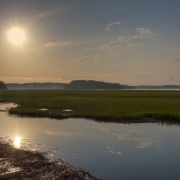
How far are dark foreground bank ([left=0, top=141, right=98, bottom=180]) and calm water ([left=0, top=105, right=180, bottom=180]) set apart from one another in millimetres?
972

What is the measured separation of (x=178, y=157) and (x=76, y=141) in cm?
874

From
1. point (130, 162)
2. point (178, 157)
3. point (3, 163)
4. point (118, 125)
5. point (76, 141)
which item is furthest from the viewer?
point (118, 125)

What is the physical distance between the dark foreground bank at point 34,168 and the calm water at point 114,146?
0.97m

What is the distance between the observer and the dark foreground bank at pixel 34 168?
12.2m

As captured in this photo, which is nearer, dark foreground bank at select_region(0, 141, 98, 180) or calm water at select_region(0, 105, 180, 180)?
dark foreground bank at select_region(0, 141, 98, 180)

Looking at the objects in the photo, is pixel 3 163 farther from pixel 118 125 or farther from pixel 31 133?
pixel 118 125

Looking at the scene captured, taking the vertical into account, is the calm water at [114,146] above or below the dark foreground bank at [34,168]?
below

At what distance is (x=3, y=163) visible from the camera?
1412cm

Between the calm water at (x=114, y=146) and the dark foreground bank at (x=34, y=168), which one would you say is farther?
the calm water at (x=114, y=146)

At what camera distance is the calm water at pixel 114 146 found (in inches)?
542

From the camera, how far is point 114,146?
19000 mm

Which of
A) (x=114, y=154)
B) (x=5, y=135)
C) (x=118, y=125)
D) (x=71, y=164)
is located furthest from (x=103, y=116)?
(x=71, y=164)

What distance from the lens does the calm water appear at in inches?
542

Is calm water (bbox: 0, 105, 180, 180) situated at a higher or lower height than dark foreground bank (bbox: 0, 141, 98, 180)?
lower
